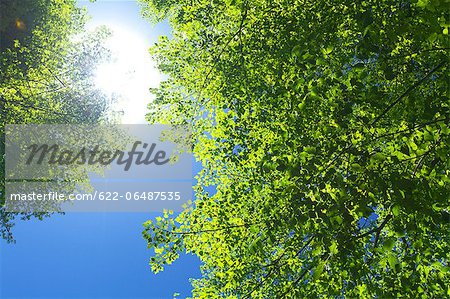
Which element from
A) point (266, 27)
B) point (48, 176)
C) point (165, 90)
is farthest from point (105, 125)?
point (266, 27)

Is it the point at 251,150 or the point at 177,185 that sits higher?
the point at 177,185

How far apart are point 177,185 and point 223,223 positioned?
25.7 feet

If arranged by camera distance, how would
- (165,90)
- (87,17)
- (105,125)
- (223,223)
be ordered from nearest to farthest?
1. (223,223)
2. (165,90)
3. (105,125)
4. (87,17)

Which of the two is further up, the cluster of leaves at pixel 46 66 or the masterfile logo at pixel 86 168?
the cluster of leaves at pixel 46 66

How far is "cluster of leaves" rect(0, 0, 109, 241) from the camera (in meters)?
19.2

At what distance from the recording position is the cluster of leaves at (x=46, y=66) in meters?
19.2

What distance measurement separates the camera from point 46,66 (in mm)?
20344

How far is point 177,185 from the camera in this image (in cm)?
1994

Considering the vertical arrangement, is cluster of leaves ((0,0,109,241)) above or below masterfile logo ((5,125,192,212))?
above

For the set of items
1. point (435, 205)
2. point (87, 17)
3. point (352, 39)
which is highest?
point (87, 17)

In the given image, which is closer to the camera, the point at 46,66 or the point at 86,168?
the point at 46,66

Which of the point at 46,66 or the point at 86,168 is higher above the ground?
the point at 46,66

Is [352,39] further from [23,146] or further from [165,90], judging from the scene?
[23,146]

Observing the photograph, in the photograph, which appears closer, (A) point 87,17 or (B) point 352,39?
(B) point 352,39
